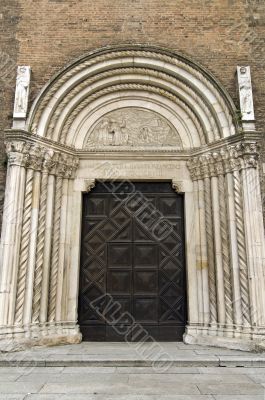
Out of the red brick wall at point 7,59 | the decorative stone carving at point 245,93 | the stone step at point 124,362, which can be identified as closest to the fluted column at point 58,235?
the red brick wall at point 7,59

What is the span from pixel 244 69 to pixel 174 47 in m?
1.52

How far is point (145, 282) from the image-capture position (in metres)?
7.06

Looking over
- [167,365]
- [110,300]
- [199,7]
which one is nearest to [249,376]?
[167,365]

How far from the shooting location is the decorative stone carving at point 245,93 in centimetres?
673

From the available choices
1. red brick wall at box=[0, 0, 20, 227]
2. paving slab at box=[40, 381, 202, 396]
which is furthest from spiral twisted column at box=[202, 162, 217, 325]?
red brick wall at box=[0, 0, 20, 227]

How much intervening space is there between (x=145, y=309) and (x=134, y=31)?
564 centimetres

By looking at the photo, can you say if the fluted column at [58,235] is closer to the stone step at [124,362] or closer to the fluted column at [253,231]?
the stone step at [124,362]

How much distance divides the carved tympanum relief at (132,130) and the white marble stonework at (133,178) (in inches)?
0.9

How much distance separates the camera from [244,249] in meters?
6.32

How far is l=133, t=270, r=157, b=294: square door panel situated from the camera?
23.1 ft

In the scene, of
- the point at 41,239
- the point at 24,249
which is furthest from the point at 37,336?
the point at 41,239

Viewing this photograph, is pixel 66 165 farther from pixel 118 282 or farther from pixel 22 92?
pixel 118 282

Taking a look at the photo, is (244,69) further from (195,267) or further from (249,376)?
(249,376)

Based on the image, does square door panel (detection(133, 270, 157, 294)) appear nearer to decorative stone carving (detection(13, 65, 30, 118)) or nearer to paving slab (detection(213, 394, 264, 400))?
paving slab (detection(213, 394, 264, 400))
